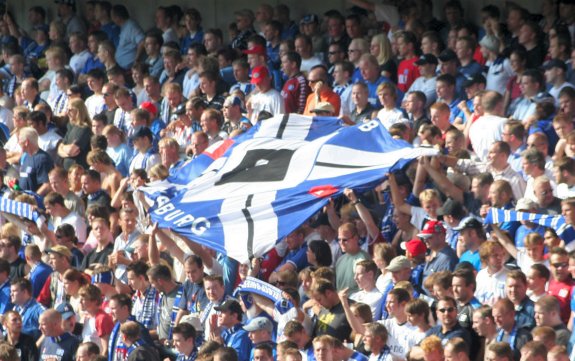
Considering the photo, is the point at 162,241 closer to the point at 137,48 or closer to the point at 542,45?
the point at 542,45

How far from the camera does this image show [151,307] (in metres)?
14.0

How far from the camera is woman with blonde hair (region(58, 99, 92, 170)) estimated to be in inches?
663

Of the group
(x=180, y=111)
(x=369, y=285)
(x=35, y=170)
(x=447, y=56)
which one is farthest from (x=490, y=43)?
(x=35, y=170)

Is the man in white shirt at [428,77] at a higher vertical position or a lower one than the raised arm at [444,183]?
higher

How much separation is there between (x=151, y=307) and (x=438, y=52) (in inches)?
167

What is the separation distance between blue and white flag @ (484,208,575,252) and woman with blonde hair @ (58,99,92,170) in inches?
215

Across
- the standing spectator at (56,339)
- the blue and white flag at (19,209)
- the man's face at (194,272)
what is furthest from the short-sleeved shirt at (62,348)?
the blue and white flag at (19,209)

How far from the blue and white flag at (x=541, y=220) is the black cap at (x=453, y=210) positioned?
0.39 meters

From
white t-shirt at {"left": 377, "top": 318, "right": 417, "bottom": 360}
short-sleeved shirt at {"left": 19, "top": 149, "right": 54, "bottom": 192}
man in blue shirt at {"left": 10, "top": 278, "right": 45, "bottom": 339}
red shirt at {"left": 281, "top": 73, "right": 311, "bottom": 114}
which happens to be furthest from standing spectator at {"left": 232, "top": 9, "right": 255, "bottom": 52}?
white t-shirt at {"left": 377, "top": 318, "right": 417, "bottom": 360}

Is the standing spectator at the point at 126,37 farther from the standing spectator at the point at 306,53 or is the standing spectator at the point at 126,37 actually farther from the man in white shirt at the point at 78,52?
the standing spectator at the point at 306,53

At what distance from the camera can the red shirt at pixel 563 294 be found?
467 inches

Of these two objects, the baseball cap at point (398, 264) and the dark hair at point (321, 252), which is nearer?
the baseball cap at point (398, 264)

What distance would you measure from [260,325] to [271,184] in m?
1.82

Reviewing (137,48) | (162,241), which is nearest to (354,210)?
(162,241)
